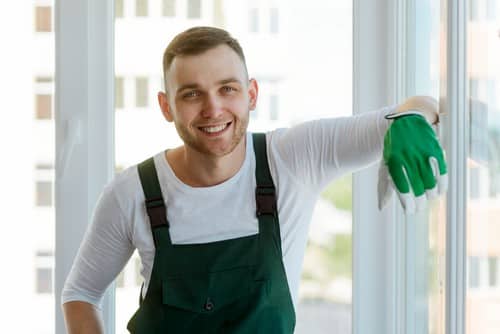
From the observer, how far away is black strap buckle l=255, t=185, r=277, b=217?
1.58 m

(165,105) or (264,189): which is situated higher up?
(165,105)

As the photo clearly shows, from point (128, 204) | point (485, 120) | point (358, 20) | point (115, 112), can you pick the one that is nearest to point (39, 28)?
point (115, 112)

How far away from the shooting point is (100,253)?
1.65 metres

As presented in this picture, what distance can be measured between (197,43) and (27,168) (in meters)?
0.74

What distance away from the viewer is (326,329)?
2008 mm

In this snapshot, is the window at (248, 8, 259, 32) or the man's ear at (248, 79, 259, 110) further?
the window at (248, 8, 259, 32)

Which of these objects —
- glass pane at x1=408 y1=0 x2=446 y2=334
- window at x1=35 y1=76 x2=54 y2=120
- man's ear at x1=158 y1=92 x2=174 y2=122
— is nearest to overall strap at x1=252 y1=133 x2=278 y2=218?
man's ear at x1=158 y1=92 x2=174 y2=122

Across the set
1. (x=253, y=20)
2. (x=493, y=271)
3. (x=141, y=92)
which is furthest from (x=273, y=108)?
(x=493, y=271)

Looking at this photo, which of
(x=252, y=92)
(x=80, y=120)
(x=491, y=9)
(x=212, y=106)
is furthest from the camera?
(x=80, y=120)

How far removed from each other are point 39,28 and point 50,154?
33cm

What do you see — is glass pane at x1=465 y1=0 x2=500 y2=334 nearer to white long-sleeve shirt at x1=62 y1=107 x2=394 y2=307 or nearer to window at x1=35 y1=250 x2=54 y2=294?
white long-sleeve shirt at x1=62 y1=107 x2=394 y2=307

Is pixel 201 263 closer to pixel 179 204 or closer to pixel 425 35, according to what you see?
pixel 179 204

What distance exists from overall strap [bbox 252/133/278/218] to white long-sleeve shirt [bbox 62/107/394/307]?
14 mm

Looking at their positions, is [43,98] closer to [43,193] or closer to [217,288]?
[43,193]
